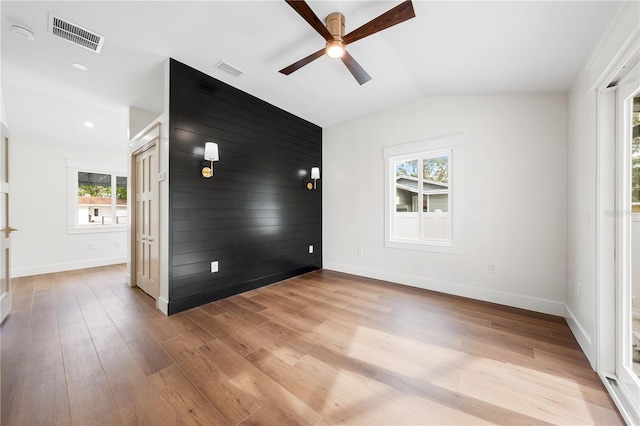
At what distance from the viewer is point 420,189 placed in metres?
3.67

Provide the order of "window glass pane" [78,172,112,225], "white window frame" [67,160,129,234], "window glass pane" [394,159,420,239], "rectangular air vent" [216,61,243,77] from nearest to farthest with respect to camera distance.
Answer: "rectangular air vent" [216,61,243,77] → "window glass pane" [394,159,420,239] → "white window frame" [67,160,129,234] → "window glass pane" [78,172,112,225]

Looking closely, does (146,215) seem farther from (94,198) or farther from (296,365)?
(94,198)

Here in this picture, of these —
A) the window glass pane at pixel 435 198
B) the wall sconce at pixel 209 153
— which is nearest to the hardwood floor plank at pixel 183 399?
the wall sconce at pixel 209 153

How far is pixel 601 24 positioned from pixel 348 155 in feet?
10.3

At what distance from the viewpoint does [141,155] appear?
11.2 feet

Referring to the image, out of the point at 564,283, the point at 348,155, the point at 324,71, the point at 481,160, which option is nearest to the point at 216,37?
the point at 324,71

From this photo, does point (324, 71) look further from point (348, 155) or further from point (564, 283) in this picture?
point (564, 283)

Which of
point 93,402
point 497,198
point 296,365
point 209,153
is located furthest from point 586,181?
point 93,402

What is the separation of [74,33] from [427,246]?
179 inches

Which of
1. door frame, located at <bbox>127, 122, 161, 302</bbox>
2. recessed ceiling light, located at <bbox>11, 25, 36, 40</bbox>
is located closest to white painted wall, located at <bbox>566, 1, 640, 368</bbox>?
door frame, located at <bbox>127, 122, 161, 302</bbox>

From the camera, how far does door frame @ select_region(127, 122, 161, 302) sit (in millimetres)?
2803

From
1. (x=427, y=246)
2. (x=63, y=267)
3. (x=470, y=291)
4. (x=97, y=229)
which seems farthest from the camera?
(x=97, y=229)

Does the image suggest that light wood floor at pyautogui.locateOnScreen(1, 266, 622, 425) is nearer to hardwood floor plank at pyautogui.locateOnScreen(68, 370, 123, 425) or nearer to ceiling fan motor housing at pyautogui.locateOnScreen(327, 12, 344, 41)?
hardwood floor plank at pyautogui.locateOnScreen(68, 370, 123, 425)

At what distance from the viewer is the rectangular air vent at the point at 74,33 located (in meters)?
2.03
